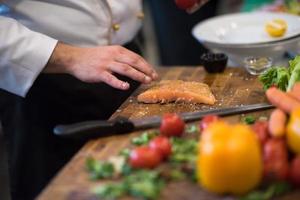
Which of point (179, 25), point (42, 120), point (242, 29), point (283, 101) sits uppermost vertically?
point (283, 101)

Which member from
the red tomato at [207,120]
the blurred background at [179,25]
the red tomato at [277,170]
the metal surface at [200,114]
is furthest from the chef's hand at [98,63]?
the blurred background at [179,25]

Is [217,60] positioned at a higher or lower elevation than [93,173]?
lower

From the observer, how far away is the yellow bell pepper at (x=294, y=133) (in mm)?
929

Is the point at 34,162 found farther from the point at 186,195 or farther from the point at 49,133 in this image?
the point at 186,195

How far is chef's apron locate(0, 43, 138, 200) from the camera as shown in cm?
147

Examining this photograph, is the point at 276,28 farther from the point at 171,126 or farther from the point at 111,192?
the point at 111,192

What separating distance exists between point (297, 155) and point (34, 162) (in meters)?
0.82

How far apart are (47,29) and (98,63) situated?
22 cm

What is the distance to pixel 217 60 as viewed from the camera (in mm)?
1503

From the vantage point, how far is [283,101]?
3.53ft

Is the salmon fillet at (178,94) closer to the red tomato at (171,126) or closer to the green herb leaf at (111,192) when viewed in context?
the red tomato at (171,126)

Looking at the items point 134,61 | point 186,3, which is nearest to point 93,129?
point 134,61

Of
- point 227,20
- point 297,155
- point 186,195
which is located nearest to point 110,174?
point 186,195

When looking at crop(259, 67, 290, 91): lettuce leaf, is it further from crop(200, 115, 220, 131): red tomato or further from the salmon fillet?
crop(200, 115, 220, 131): red tomato
